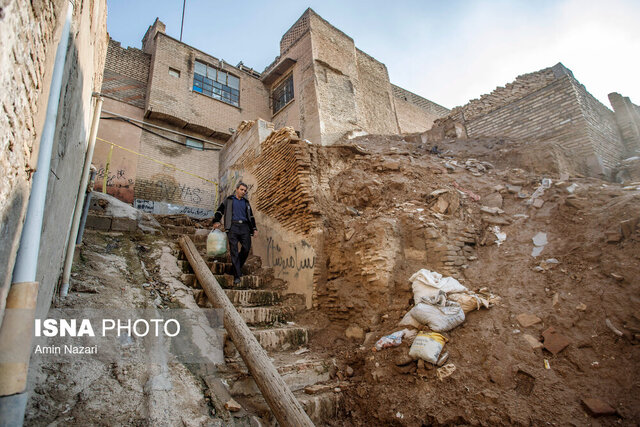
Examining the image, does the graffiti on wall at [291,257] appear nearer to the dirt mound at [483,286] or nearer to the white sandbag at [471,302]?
the dirt mound at [483,286]

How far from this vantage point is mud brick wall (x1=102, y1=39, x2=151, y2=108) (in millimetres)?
10898

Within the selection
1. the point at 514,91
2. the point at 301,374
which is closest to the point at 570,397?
the point at 301,374

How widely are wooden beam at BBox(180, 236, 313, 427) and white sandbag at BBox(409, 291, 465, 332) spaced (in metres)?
1.47

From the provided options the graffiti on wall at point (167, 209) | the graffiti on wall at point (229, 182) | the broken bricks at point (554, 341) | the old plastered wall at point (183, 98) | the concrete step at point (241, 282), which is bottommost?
the broken bricks at point (554, 341)

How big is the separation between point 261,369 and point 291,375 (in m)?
0.60

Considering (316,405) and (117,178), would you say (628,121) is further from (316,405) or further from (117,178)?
(117,178)

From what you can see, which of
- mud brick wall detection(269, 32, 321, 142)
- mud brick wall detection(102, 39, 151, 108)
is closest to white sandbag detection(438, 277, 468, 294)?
mud brick wall detection(269, 32, 321, 142)

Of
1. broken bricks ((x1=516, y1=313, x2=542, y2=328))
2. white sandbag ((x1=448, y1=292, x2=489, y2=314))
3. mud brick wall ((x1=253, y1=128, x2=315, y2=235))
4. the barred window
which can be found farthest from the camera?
the barred window

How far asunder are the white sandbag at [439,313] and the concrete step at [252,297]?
81.1 inches

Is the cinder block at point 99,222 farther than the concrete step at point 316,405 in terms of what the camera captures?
Yes

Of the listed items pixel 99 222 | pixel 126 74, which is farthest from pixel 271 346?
pixel 126 74

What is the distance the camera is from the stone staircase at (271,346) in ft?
8.93

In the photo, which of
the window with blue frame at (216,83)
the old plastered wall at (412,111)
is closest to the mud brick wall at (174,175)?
the window with blue frame at (216,83)

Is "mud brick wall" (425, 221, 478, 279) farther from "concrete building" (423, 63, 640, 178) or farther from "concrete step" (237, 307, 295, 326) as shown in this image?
"concrete building" (423, 63, 640, 178)
